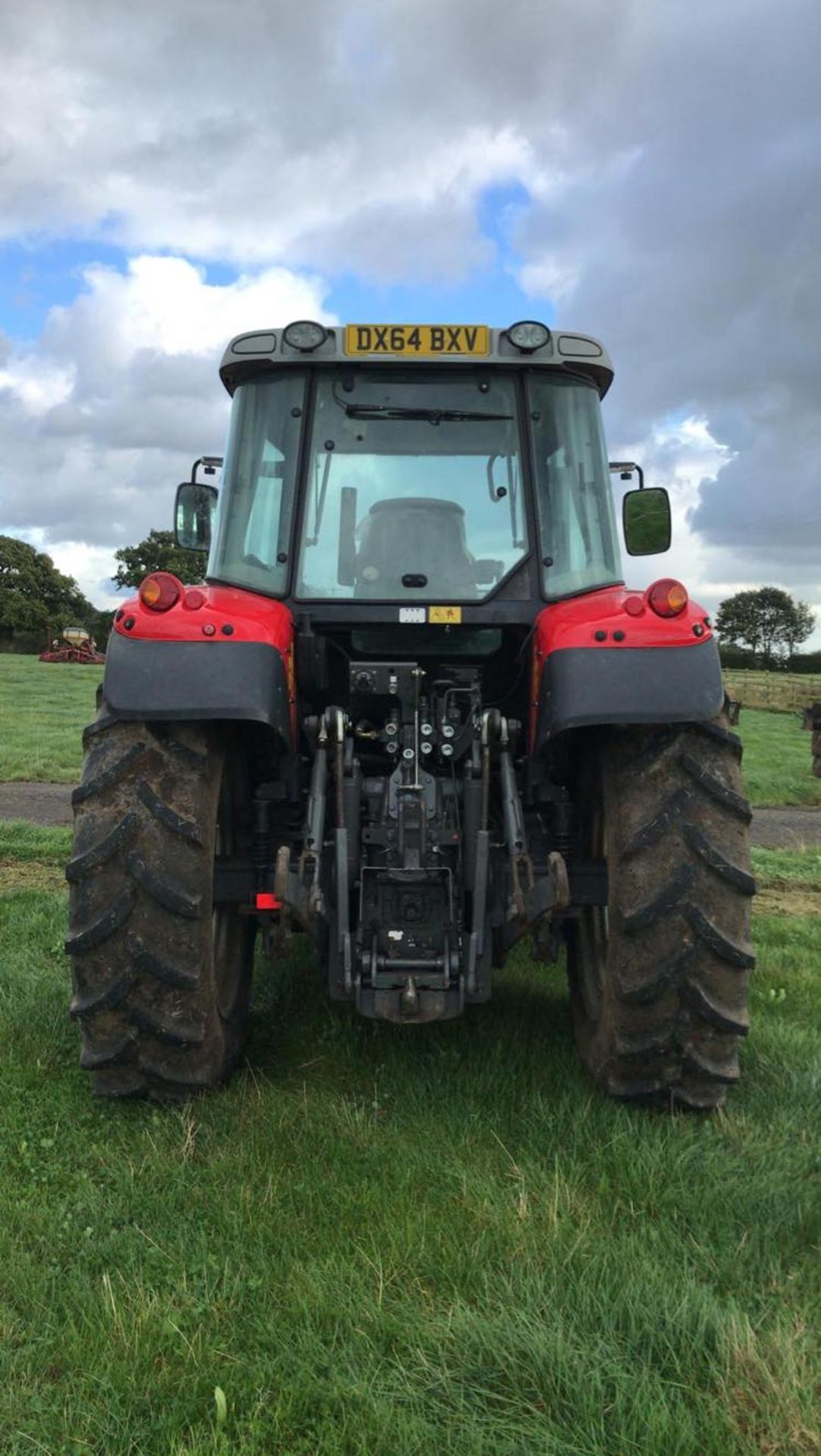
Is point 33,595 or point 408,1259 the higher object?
point 33,595

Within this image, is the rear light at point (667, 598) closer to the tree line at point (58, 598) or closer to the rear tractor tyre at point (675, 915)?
the rear tractor tyre at point (675, 915)

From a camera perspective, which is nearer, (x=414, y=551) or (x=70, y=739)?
(x=414, y=551)

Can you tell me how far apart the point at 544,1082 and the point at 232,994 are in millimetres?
1122

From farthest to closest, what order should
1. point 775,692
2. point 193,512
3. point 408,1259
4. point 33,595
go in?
point 33,595
point 775,692
point 193,512
point 408,1259

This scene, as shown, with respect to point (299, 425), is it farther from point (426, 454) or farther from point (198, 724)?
point (198, 724)

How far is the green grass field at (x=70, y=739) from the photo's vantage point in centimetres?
1338

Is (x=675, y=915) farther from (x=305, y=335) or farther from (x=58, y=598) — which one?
(x=58, y=598)

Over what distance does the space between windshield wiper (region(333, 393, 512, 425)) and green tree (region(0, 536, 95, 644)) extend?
58138 millimetres

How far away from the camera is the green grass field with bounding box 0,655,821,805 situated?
43.9 ft

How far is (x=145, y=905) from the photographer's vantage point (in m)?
3.37

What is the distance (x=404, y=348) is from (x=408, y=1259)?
2.94 meters

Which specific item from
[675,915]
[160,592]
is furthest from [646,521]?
[160,592]

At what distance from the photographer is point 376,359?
→ 4.05 metres

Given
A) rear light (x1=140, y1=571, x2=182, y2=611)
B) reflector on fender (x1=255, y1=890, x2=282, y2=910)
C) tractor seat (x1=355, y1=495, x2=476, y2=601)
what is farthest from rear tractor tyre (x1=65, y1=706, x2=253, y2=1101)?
tractor seat (x1=355, y1=495, x2=476, y2=601)
